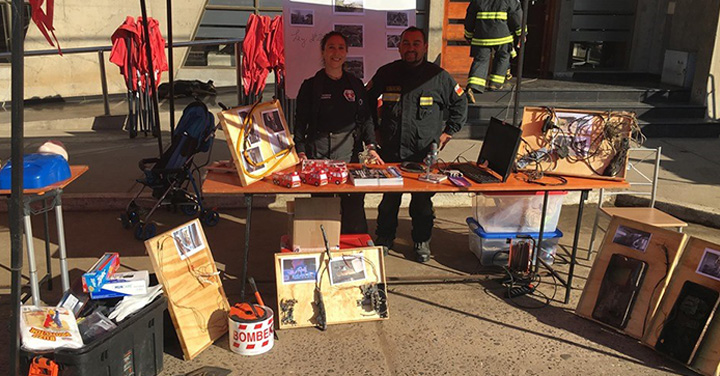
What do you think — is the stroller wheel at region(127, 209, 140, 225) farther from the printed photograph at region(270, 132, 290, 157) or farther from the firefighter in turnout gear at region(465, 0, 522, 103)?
the firefighter in turnout gear at region(465, 0, 522, 103)

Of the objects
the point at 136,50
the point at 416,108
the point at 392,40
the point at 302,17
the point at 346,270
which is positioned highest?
the point at 302,17

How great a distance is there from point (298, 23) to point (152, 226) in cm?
249

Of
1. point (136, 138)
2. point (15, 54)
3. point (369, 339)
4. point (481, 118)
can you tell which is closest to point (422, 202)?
point (369, 339)

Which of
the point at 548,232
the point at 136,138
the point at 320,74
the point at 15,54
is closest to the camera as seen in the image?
the point at 15,54

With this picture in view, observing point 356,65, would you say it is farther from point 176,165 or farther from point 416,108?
point 176,165

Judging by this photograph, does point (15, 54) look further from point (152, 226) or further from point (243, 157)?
point (152, 226)

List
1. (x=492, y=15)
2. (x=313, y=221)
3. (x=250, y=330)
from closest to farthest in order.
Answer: (x=250, y=330)
(x=313, y=221)
(x=492, y=15)

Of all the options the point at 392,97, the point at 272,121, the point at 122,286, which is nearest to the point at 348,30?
the point at 392,97

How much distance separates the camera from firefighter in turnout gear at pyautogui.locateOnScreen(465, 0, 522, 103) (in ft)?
27.4

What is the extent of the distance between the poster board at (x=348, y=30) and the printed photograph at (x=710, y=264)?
12.2ft

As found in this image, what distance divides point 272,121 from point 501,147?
182cm

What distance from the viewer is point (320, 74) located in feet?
17.3

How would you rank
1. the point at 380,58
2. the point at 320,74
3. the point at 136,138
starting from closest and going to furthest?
the point at 320,74 → the point at 380,58 → the point at 136,138

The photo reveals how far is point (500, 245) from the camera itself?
18.6 ft
